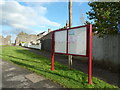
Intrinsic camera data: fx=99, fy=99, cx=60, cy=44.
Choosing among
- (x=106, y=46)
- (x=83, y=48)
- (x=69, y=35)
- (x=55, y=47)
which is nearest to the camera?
(x=83, y=48)

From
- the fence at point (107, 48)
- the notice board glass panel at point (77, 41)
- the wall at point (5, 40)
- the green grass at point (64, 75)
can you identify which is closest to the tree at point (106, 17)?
the fence at point (107, 48)

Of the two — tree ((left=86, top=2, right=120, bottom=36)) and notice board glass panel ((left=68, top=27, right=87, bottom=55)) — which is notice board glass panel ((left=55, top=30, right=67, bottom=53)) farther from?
tree ((left=86, top=2, right=120, bottom=36))

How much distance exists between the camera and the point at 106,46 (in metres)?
6.20

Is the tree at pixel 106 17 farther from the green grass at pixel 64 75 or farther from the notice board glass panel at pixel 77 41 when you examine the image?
the green grass at pixel 64 75

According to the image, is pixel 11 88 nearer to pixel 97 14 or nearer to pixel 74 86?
pixel 74 86

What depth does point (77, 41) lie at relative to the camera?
424 cm

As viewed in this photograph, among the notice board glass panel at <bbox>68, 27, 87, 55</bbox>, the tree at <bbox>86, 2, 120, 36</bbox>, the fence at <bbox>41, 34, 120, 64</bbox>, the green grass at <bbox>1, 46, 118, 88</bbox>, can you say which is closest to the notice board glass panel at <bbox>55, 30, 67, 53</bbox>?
the notice board glass panel at <bbox>68, 27, 87, 55</bbox>

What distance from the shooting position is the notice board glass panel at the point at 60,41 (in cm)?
491

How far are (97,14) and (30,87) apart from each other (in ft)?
17.9

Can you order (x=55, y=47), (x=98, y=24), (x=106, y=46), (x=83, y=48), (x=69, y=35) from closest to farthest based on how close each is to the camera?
(x=83, y=48) < (x=69, y=35) < (x=55, y=47) < (x=98, y=24) < (x=106, y=46)

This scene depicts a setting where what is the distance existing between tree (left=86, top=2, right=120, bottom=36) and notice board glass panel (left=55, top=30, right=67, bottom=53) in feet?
7.65

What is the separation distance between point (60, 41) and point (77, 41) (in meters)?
1.16

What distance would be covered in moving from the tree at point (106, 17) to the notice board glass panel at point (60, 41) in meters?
2.33

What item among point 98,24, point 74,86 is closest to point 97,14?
point 98,24
